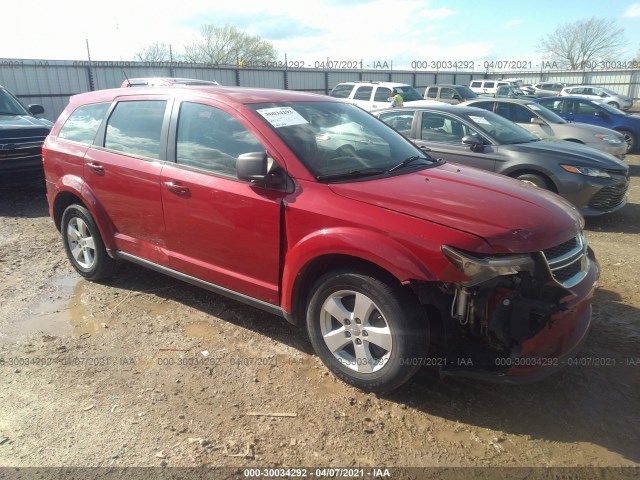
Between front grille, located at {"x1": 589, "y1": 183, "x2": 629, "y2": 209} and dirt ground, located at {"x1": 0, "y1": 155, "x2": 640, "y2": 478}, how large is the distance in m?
2.59

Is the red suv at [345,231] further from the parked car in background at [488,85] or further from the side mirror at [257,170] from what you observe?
the parked car in background at [488,85]

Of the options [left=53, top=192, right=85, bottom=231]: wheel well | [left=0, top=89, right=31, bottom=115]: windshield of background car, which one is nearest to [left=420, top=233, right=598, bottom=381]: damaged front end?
[left=53, top=192, right=85, bottom=231]: wheel well

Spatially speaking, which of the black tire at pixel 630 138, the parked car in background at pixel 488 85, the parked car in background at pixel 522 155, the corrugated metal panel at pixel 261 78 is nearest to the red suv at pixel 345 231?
the parked car in background at pixel 522 155

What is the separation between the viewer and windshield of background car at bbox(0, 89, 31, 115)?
8.86 m

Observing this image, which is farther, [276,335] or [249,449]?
[276,335]

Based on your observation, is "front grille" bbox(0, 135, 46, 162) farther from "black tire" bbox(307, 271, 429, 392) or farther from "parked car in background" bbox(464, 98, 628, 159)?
"parked car in background" bbox(464, 98, 628, 159)

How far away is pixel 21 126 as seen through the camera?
8078 mm

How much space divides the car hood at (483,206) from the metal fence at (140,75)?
43.0 feet

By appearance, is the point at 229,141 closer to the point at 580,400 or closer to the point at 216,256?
the point at 216,256

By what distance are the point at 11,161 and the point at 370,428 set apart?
7.44 m

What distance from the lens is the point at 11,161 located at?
768 cm

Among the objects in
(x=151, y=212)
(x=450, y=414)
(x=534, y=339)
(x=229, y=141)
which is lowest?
(x=450, y=414)

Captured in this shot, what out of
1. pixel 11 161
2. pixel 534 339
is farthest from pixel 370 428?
pixel 11 161

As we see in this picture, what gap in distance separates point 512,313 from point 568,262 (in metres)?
0.57
